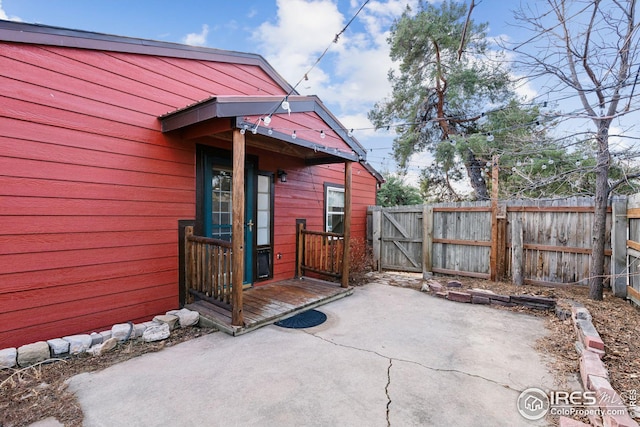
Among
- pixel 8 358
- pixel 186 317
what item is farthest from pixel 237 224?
pixel 8 358

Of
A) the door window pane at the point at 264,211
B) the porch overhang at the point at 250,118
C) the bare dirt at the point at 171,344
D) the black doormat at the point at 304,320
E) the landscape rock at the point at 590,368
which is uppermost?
the porch overhang at the point at 250,118

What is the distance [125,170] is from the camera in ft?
10.6

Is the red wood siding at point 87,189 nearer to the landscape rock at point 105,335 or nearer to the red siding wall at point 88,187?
the red siding wall at point 88,187

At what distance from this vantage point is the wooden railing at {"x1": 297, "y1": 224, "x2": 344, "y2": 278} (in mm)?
5048

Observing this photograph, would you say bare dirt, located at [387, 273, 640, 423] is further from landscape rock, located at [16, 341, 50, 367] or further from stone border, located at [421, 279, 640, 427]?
landscape rock, located at [16, 341, 50, 367]

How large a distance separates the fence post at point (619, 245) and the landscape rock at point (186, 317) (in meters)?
5.75

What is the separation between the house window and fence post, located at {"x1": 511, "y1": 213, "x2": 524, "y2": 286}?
11.4ft

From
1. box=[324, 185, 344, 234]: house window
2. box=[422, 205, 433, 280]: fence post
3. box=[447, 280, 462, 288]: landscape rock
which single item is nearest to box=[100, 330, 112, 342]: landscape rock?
box=[324, 185, 344, 234]: house window

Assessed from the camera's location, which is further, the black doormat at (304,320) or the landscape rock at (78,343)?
the black doormat at (304,320)

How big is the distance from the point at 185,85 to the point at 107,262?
2.45 meters

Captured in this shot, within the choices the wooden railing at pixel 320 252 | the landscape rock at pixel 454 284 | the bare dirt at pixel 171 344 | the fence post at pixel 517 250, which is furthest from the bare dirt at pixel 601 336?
the wooden railing at pixel 320 252

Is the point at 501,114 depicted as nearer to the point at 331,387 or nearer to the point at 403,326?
the point at 403,326

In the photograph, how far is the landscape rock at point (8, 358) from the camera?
7.66 feet

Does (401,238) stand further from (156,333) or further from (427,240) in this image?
(156,333)
